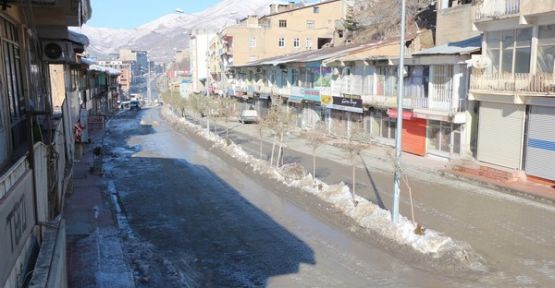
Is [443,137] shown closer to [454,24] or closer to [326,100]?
[454,24]

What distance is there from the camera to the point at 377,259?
1248cm

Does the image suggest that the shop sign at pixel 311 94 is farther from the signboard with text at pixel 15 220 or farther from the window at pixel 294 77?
the signboard with text at pixel 15 220

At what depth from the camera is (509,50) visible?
22.5 meters

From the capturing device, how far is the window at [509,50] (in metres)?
21.5

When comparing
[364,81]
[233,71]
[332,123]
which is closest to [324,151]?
[364,81]

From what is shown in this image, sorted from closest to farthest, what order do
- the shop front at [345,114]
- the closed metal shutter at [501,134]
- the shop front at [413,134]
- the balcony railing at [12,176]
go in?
1. the balcony railing at [12,176]
2. the closed metal shutter at [501,134]
3. the shop front at [413,134]
4. the shop front at [345,114]

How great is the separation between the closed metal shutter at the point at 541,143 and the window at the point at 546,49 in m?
1.60

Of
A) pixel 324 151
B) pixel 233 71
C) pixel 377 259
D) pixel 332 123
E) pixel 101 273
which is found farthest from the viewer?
pixel 233 71

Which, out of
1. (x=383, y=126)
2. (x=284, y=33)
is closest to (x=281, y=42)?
(x=284, y=33)

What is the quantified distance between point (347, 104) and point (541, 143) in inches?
686

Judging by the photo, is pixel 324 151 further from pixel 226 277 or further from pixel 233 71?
pixel 233 71

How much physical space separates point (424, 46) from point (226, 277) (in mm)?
28112

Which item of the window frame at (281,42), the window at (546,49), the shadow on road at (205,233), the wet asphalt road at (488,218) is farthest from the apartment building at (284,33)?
the window at (546,49)

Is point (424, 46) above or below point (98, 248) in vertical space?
above
